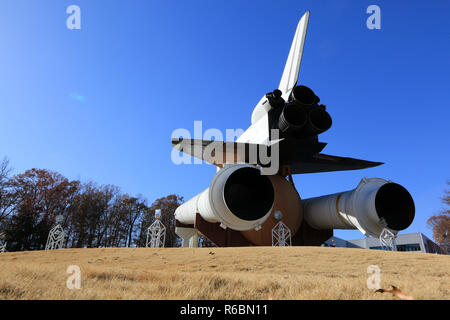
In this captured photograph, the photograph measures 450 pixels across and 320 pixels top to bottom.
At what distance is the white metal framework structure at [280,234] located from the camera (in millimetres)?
11052

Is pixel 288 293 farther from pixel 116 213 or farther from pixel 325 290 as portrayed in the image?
pixel 116 213

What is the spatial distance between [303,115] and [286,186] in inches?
139

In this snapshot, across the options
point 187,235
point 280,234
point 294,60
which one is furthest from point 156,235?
point 294,60

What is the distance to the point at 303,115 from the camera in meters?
11.0

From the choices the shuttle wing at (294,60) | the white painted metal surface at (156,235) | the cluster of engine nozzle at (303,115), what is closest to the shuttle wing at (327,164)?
the cluster of engine nozzle at (303,115)

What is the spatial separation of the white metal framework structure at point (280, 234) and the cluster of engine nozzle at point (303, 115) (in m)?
4.16

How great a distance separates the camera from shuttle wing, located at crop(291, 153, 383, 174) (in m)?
13.4

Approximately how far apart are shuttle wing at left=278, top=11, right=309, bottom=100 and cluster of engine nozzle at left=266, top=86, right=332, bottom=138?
6.80 ft

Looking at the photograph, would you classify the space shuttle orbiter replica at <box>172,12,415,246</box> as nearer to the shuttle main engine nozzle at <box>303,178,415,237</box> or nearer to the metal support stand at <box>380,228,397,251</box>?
the shuttle main engine nozzle at <box>303,178,415,237</box>

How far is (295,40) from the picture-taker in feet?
48.0

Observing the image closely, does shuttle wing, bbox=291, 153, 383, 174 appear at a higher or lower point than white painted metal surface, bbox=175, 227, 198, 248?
Answer: higher

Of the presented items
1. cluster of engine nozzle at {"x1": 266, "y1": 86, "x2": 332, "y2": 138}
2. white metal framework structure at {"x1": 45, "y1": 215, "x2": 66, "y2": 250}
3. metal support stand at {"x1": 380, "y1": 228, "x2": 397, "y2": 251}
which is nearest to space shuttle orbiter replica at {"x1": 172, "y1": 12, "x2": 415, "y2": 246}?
cluster of engine nozzle at {"x1": 266, "y1": 86, "x2": 332, "y2": 138}
